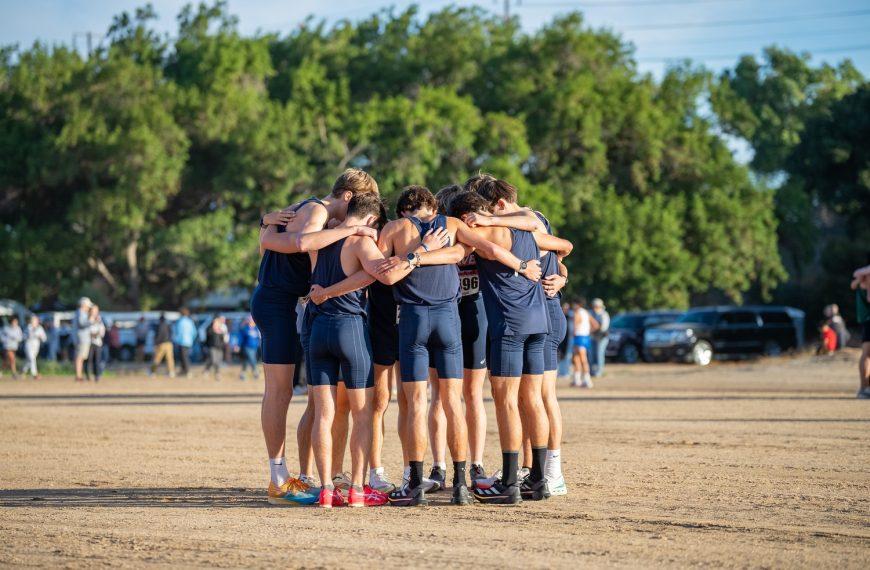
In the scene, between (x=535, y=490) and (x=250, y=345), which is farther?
(x=250, y=345)

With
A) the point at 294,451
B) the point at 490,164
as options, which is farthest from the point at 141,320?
the point at 294,451

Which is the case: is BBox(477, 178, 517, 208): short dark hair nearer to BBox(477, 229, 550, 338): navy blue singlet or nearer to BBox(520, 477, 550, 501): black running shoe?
BBox(477, 229, 550, 338): navy blue singlet

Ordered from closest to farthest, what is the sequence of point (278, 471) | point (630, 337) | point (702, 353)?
point (278, 471), point (702, 353), point (630, 337)

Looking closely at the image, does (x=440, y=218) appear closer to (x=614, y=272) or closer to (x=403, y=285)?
(x=403, y=285)

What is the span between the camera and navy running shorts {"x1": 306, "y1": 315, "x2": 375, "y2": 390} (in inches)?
341

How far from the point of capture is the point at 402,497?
8812 millimetres

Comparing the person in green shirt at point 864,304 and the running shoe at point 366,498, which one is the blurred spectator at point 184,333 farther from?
the running shoe at point 366,498

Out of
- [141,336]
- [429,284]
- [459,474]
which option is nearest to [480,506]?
[459,474]

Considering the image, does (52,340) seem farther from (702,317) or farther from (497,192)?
(497,192)

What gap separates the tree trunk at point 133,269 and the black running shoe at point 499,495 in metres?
41.0

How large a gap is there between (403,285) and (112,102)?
4130cm

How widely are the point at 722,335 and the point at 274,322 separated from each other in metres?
33.0

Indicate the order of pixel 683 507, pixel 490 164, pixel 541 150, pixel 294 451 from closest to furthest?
1. pixel 683 507
2. pixel 294 451
3. pixel 490 164
4. pixel 541 150

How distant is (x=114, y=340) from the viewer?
46.4 meters
